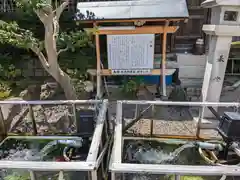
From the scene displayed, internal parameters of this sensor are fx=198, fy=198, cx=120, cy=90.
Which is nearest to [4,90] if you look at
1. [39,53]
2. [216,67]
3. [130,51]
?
[39,53]

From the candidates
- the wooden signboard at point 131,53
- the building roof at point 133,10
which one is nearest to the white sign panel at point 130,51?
the wooden signboard at point 131,53

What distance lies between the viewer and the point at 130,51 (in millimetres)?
6559

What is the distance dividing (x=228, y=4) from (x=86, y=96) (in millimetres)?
4932

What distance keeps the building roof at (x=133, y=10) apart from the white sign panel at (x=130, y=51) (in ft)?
2.15

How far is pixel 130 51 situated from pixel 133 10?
128 cm

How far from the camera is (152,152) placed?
369 centimetres

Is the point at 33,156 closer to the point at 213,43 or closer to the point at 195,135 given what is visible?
the point at 195,135

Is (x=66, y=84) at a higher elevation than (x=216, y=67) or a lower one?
lower

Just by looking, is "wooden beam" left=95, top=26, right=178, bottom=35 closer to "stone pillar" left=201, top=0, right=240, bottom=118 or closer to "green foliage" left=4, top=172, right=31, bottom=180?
"stone pillar" left=201, top=0, right=240, bottom=118

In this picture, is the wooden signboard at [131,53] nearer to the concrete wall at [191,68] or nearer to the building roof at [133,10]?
the building roof at [133,10]

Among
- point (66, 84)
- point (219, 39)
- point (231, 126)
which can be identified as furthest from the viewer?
point (66, 84)

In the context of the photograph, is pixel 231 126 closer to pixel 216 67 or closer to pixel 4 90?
pixel 216 67

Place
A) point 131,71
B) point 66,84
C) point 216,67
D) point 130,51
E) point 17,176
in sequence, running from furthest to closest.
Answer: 1. point 131,71
2. point 130,51
3. point 66,84
4. point 216,67
5. point 17,176

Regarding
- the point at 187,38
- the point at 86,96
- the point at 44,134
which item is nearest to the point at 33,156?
the point at 44,134
